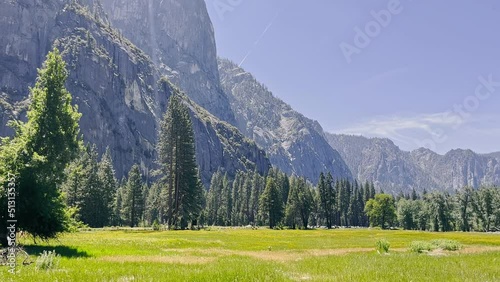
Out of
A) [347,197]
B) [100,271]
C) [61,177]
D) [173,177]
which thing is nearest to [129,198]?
[173,177]

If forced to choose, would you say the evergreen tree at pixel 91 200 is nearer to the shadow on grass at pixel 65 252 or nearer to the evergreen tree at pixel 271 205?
the evergreen tree at pixel 271 205

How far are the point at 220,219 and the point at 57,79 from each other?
394ft

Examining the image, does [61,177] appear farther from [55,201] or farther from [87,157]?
[87,157]

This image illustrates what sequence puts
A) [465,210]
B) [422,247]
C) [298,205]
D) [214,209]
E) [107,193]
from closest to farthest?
[422,247]
[107,193]
[298,205]
[465,210]
[214,209]

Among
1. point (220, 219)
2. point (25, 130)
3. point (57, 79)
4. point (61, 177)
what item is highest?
point (57, 79)

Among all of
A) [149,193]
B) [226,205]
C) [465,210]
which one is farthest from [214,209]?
[465,210]

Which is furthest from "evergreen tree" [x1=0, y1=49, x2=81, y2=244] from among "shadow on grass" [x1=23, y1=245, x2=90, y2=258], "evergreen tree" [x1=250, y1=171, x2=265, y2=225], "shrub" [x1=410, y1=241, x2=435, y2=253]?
"evergreen tree" [x1=250, y1=171, x2=265, y2=225]

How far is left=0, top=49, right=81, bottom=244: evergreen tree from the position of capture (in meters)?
23.2

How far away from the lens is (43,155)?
25.4m

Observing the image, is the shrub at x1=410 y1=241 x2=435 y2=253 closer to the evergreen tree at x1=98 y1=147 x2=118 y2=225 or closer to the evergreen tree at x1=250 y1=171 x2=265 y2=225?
the evergreen tree at x1=98 y1=147 x2=118 y2=225

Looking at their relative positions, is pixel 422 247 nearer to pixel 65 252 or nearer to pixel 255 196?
pixel 65 252

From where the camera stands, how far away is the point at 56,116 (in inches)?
1016

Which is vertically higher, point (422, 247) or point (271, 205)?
point (271, 205)

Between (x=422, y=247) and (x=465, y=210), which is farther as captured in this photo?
(x=465, y=210)
